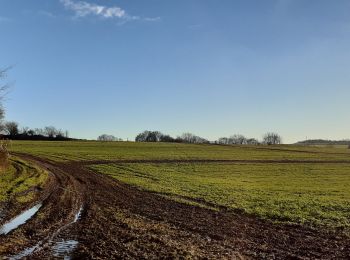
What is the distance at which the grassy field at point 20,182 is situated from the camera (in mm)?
27077

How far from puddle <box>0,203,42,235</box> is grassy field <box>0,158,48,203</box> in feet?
11.3

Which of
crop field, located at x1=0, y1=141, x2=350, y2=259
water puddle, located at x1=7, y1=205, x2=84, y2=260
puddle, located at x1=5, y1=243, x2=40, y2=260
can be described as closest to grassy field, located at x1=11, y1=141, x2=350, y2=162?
crop field, located at x1=0, y1=141, x2=350, y2=259

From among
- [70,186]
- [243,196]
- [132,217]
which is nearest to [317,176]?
[243,196]

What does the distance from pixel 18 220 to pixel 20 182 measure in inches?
622

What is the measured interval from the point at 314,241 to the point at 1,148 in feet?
115

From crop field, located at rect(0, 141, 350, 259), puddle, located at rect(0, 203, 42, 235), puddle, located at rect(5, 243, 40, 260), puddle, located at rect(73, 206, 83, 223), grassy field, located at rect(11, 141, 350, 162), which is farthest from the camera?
grassy field, located at rect(11, 141, 350, 162)

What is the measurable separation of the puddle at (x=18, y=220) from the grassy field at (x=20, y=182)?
3449 millimetres

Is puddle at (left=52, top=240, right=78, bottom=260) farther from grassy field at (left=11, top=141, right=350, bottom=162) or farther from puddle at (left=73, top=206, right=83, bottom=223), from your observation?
grassy field at (left=11, top=141, right=350, bottom=162)

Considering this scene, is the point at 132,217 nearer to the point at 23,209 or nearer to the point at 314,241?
the point at 23,209

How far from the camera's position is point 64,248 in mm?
14406

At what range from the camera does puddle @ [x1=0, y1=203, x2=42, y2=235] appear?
56.6 feet

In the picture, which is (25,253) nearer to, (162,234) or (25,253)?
(25,253)

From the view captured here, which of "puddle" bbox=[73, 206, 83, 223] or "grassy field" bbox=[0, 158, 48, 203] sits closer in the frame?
"puddle" bbox=[73, 206, 83, 223]

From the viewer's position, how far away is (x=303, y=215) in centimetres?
2447
